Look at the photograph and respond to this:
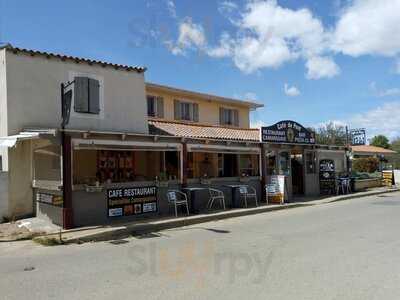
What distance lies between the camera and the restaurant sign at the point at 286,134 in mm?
18972

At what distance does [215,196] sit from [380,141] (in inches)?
3202

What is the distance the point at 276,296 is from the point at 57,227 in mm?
8405

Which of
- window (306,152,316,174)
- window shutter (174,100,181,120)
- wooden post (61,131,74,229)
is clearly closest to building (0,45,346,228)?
wooden post (61,131,74,229)

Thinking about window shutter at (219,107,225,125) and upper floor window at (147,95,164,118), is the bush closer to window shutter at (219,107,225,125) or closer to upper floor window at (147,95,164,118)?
Result: window shutter at (219,107,225,125)

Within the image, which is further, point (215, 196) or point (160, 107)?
point (160, 107)

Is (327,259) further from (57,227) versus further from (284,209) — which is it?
(284,209)

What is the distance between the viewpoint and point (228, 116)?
25.4 meters

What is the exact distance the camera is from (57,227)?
1206 cm

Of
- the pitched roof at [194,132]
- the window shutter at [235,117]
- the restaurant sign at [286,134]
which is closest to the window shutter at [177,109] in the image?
the pitched roof at [194,132]

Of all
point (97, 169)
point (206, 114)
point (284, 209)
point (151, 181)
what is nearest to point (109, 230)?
point (151, 181)

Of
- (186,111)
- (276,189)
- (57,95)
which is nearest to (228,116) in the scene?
(186,111)

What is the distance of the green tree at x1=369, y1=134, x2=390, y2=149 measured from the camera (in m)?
87.5

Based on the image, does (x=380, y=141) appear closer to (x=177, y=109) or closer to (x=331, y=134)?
(x=331, y=134)

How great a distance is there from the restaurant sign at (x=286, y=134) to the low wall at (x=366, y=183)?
591cm
